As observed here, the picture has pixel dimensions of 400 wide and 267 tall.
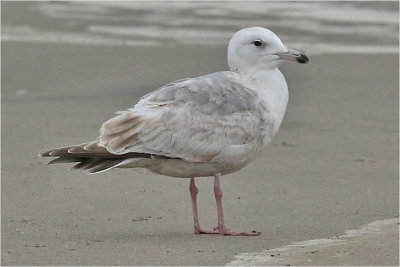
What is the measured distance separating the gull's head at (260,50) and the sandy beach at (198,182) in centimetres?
103

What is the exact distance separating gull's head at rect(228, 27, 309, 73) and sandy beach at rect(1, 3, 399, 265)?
1034mm

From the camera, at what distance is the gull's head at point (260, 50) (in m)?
7.48

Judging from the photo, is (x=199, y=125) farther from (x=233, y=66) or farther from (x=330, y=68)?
(x=330, y=68)

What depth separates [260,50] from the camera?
7512mm

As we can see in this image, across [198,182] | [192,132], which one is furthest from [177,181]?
[192,132]

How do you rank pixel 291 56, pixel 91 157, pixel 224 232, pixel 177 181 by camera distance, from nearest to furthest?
pixel 91 157 < pixel 224 232 < pixel 291 56 < pixel 177 181

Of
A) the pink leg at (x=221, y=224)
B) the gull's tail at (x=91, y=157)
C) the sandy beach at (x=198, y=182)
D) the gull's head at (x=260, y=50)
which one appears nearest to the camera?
the sandy beach at (x=198, y=182)

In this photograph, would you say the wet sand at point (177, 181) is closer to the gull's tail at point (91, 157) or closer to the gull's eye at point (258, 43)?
the gull's tail at point (91, 157)

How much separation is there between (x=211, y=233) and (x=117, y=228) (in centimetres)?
62

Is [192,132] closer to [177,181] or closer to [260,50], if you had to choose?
[260,50]

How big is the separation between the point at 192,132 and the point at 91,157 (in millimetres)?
673

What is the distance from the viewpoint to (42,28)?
1788 centimetres

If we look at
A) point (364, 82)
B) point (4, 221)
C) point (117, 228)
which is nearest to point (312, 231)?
point (117, 228)

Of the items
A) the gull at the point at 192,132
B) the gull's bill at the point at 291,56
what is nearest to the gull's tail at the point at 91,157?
the gull at the point at 192,132
